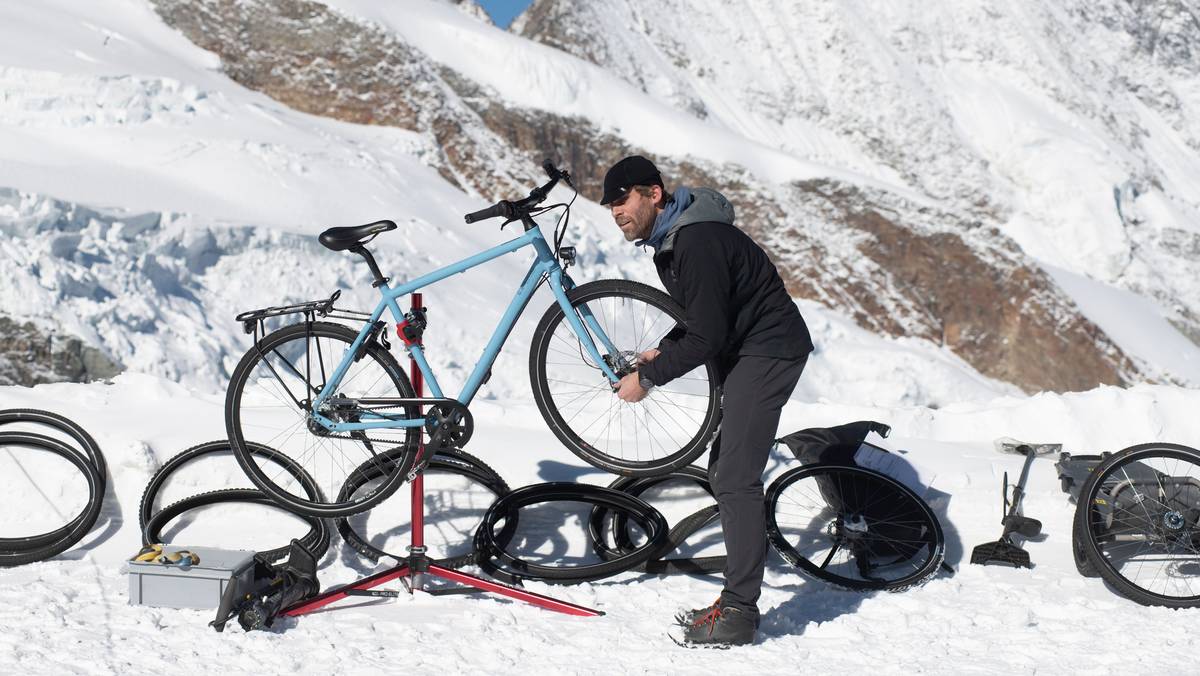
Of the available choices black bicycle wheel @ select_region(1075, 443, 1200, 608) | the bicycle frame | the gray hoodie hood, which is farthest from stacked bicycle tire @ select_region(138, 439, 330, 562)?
black bicycle wheel @ select_region(1075, 443, 1200, 608)

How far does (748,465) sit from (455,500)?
69.2 inches

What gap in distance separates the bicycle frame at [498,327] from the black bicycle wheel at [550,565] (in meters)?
0.65

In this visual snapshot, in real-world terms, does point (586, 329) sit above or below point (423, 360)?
above

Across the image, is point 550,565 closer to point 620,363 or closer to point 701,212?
point 620,363

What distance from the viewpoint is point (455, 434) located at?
4039 mm

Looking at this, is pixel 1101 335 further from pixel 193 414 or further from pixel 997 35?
pixel 193 414

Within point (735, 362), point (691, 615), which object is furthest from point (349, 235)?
point (691, 615)

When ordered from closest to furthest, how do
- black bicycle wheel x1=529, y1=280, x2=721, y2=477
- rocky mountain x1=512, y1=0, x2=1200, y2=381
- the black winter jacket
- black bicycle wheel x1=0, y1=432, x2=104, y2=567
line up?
the black winter jacket, black bicycle wheel x1=529, y1=280, x2=721, y2=477, black bicycle wheel x1=0, y1=432, x2=104, y2=567, rocky mountain x1=512, y1=0, x2=1200, y2=381

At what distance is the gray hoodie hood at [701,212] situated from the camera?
362 cm

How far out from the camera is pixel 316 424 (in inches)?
165

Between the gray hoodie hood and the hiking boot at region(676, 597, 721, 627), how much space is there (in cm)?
145

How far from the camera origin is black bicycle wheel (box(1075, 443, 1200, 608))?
4.33m

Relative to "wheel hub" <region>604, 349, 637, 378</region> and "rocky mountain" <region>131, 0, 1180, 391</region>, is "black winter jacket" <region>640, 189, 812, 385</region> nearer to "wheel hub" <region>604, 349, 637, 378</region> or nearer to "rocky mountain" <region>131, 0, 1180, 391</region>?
"wheel hub" <region>604, 349, 637, 378</region>

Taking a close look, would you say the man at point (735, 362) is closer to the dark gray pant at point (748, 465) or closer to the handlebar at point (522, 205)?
the dark gray pant at point (748, 465)
